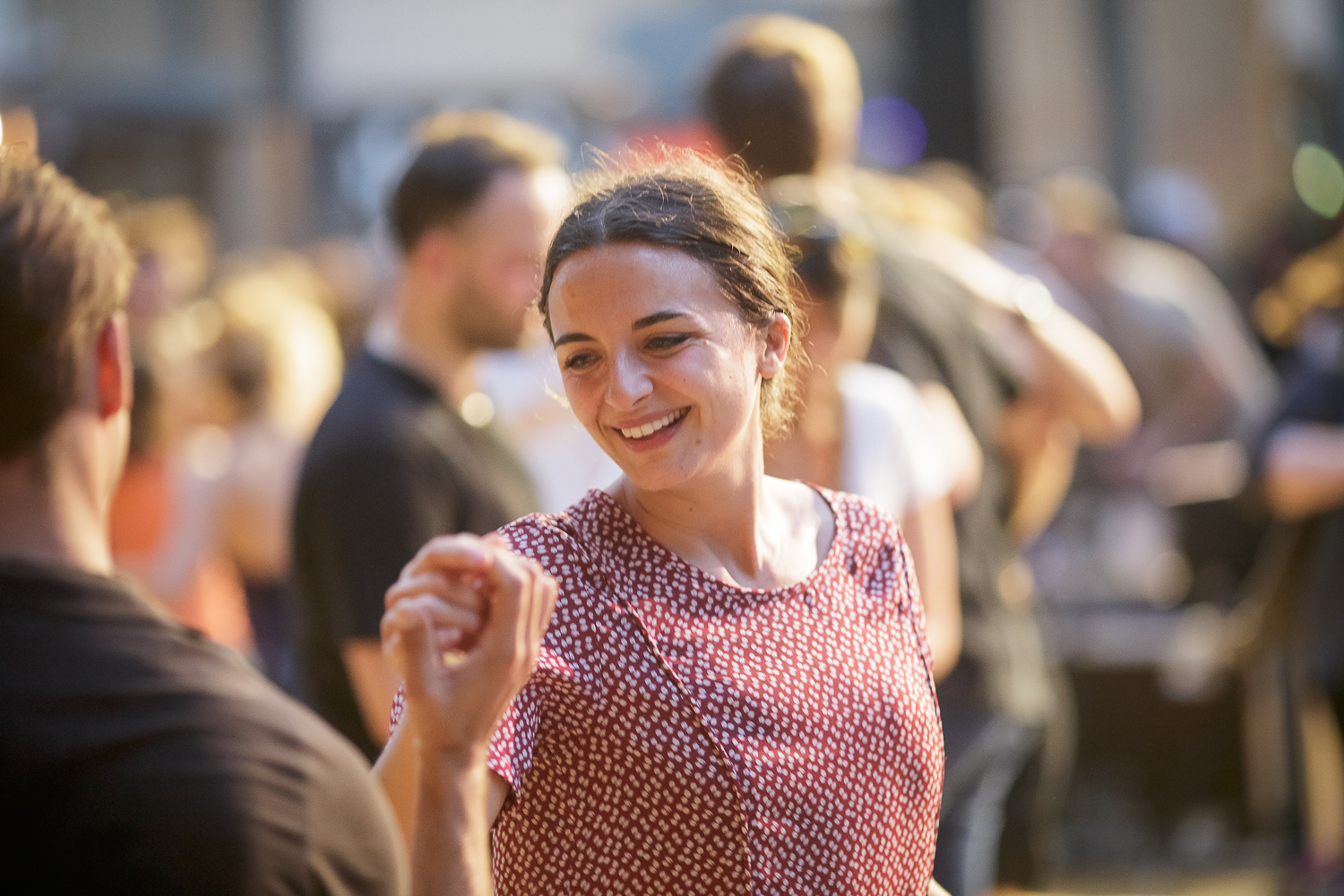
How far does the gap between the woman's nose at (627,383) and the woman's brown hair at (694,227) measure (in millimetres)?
122

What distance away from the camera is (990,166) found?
11312mm

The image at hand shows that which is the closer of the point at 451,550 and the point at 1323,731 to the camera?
the point at 451,550

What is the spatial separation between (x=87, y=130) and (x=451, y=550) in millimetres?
12500

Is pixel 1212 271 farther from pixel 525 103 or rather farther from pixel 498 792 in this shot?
pixel 498 792

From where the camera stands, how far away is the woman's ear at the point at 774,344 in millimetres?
1716

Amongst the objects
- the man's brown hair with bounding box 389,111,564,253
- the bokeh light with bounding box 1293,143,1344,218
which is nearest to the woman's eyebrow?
→ the man's brown hair with bounding box 389,111,564,253

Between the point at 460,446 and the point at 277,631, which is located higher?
the point at 460,446

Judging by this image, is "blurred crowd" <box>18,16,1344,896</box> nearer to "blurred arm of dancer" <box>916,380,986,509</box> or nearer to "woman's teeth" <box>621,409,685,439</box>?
"blurred arm of dancer" <box>916,380,986,509</box>

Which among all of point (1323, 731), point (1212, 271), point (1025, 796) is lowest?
point (1323, 731)

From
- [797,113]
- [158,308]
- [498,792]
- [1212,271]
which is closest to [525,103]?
[1212,271]

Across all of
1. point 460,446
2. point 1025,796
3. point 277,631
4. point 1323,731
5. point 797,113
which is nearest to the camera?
point 460,446

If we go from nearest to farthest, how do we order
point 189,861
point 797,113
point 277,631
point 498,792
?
point 189,861, point 498,792, point 797,113, point 277,631

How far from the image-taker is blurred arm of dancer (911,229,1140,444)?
327cm

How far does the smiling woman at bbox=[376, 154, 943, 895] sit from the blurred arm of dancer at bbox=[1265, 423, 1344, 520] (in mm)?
2661
